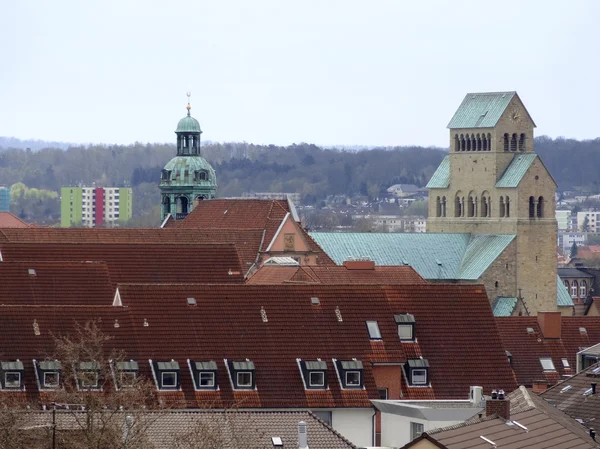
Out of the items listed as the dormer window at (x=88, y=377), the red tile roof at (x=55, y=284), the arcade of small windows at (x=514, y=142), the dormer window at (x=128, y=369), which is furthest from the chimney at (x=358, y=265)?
the arcade of small windows at (x=514, y=142)

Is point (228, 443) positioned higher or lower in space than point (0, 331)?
lower

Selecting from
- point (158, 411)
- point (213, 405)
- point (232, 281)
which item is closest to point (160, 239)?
point (232, 281)

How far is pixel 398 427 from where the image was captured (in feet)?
207

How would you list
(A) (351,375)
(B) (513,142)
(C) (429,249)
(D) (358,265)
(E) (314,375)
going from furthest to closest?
1. (B) (513,142)
2. (C) (429,249)
3. (D) (358,265)
4. (A) (351,375)
5. (E) (314,375)

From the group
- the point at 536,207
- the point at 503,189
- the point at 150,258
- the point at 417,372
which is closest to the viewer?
the point at 417,372

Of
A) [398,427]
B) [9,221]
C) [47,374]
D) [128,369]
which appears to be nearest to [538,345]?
[398,427]

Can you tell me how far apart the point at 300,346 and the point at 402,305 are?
4.85 metres

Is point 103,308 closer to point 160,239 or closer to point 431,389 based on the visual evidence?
point 431,389

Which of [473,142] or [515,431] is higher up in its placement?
[473,142]

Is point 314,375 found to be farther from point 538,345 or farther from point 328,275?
point 328,275

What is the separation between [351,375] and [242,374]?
3318 mm

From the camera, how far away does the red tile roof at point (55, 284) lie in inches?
3164

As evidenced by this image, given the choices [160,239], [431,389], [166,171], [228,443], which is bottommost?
[228,443]

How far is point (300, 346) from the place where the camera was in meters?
68.9
